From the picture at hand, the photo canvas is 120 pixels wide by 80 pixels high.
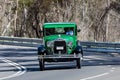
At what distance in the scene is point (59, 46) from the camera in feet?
74.8

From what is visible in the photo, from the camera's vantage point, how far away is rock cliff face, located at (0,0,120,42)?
69250 millimetres

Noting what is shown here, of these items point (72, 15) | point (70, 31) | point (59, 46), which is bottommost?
point (59, 46)

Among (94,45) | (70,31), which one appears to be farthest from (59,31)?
(94,45)

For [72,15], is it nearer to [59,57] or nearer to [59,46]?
[59,46]

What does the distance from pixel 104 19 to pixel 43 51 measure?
186 feet

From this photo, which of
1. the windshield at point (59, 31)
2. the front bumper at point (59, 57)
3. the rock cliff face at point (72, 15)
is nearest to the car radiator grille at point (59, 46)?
the front bumper at point (59, 57)

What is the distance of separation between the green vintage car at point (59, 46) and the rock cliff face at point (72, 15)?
142 feet

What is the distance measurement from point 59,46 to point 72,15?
49.1m

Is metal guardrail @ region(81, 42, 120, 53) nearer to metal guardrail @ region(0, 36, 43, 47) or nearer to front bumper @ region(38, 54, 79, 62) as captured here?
metal guardrail @ region(0, 36, 43, 47)

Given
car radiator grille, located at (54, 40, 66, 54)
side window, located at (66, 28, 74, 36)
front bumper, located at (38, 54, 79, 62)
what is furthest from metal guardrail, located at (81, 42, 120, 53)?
front bumper, located at (38, 54, 79, 62)

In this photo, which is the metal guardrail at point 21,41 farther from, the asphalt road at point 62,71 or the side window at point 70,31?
the side window at point 70,31

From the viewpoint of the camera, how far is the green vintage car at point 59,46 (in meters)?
22.6

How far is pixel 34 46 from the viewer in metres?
44.9

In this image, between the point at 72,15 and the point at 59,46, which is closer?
the point at 59,46
